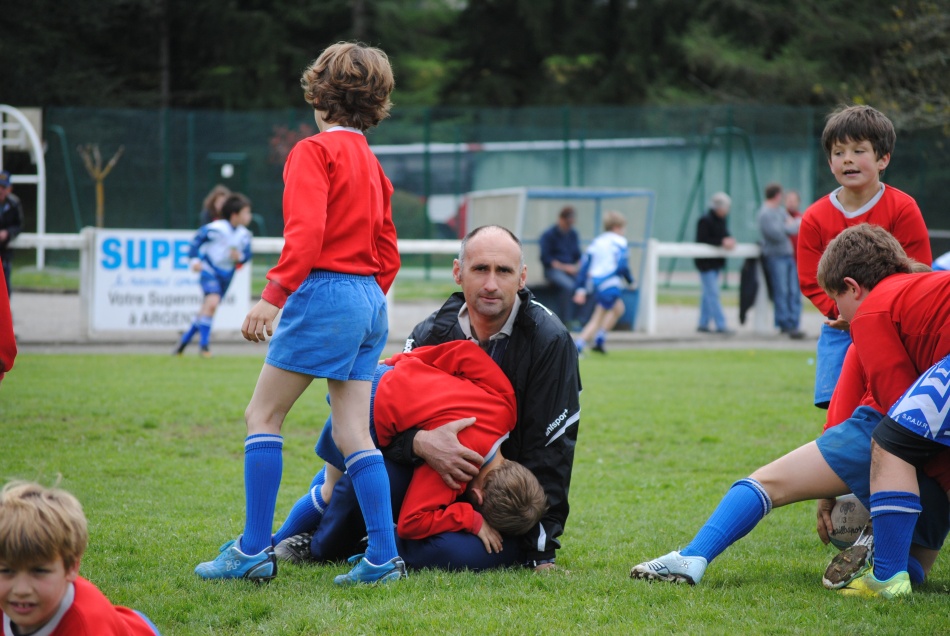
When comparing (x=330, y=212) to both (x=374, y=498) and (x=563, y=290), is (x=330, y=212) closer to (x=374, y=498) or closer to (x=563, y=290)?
(x=374, y=498)

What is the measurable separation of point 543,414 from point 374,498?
0.80 m

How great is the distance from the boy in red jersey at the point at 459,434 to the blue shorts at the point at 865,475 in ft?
3.80

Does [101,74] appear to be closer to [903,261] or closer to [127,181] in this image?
[127,181]

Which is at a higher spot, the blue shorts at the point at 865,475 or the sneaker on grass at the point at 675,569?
the blue shorts at the point at 865,475

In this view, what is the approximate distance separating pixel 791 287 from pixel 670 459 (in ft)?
33.4

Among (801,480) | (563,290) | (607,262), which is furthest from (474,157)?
(801,480)

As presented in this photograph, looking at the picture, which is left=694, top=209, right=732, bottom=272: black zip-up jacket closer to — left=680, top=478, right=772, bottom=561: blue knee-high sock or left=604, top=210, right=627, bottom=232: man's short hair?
left=604, top=210, right=627, bottom=232: man's short hair

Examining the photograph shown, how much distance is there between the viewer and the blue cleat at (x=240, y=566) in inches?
160

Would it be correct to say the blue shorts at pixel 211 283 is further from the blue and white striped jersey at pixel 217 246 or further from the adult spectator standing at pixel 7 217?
the adult spectator standing at pixel 7 217

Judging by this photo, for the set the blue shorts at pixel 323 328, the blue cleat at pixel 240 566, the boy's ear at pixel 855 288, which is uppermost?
the boy's ear at pixel 855 288

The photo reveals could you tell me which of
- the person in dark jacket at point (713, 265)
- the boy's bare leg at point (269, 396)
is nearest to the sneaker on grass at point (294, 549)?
the boy's bare leg at point (269, 396)

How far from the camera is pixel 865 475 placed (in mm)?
4102

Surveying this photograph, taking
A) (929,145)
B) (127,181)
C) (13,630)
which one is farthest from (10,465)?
(929,145)

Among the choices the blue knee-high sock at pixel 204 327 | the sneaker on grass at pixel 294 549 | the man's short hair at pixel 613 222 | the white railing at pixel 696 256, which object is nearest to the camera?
the sneaker on grass at pixel 294 549
